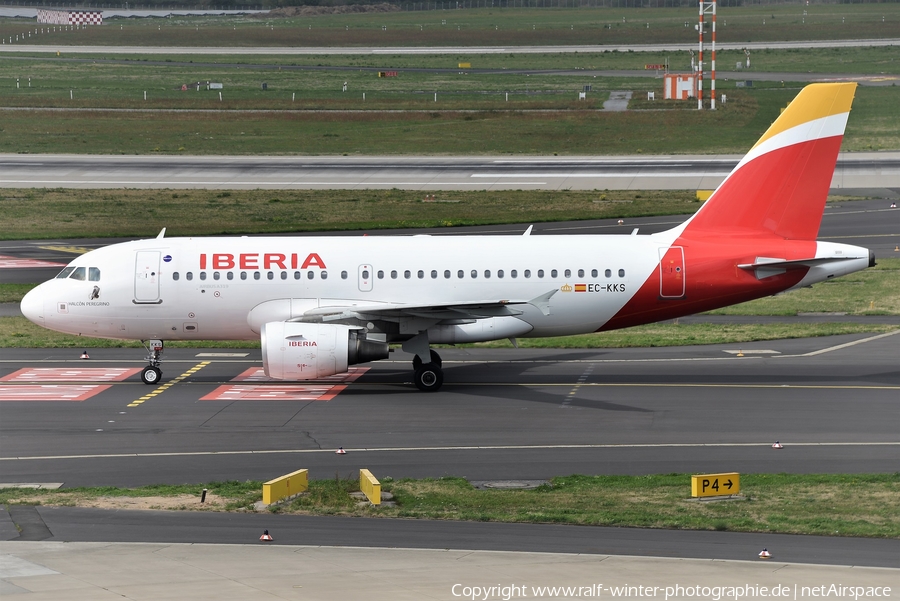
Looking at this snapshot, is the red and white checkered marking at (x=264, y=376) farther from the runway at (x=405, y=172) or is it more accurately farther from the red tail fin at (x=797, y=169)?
the runway at (x=405, y=172)

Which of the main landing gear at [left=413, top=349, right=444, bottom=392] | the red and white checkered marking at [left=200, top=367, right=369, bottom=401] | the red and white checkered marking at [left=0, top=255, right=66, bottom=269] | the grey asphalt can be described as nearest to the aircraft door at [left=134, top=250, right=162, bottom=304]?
the grey asphalt

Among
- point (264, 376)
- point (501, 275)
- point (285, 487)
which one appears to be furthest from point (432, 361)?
point (285, 487)

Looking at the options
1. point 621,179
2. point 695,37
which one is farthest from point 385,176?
point 695,37

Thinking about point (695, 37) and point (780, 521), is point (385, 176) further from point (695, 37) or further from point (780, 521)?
point (695, 37)

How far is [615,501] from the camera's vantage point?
79.0 feet

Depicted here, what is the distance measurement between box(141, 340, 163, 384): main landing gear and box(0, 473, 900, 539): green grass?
37.3 ft

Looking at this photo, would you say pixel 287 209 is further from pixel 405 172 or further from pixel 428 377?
pixel 428 377

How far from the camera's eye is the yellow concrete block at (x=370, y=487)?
23750mm

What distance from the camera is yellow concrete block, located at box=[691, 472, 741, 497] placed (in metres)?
24.0

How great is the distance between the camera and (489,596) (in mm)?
17969

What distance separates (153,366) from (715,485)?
19972mm

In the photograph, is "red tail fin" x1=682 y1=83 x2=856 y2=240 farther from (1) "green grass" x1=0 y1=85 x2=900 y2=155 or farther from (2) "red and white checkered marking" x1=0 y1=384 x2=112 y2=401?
(1) "green grass" x1=0 y1=85 x2=900 y2=155

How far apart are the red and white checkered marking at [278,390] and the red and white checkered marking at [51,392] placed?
12.6 feet

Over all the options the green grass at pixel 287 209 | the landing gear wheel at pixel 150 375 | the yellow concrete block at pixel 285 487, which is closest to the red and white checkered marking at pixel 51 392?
the landing gear wheel at pixel 150 375
